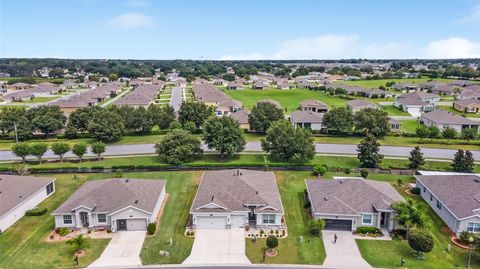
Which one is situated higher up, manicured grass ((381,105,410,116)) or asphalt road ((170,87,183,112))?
asphalt road ((170,87,183,112))

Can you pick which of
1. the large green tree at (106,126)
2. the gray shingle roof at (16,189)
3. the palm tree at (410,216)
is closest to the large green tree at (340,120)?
the palm tree at (410,216)

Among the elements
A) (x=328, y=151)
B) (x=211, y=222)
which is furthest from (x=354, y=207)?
(x=328, y=151)

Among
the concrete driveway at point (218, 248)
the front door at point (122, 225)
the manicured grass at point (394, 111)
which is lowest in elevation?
the concrete driveway at point (218, 248)

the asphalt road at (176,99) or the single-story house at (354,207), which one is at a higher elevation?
the asphalt road at (176,99)

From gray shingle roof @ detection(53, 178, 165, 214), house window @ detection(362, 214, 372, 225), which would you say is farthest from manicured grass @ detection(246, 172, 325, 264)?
gray shingle roof @ detection(53, 178, 165, 214)

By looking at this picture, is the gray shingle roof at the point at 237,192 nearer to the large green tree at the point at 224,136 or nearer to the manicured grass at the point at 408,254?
the manicured grass at the point at 408,254

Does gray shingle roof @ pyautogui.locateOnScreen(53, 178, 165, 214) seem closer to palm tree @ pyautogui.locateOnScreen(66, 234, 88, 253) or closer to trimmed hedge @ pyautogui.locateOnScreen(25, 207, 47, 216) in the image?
trimmed hedge @ pyautogui.locateOnScreen(25, 207, 47, 216)

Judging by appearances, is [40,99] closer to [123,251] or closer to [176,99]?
[176,99]
